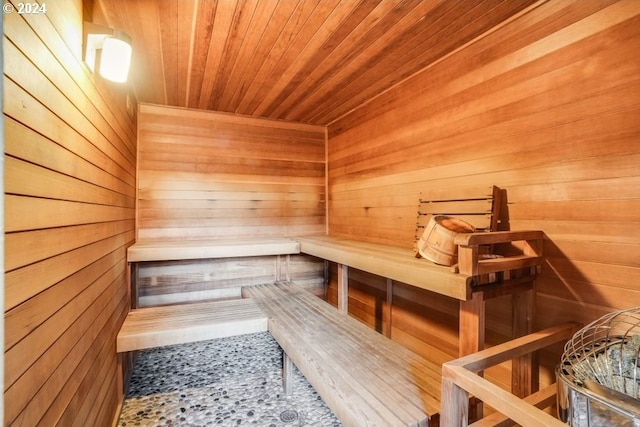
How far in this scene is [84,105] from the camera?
4.30ft

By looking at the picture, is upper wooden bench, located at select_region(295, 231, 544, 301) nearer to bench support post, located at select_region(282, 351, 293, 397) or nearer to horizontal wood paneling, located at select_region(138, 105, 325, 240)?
bench support post, located at select_region(282, 351, 293, 397)

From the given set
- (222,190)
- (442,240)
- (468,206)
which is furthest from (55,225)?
(222,190)

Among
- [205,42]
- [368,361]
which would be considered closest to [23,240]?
[368,361]

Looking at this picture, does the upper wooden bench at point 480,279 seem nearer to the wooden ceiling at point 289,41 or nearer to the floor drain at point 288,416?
the floor drain at point 288,416

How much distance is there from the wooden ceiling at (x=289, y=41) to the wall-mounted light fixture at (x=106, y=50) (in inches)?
13.0

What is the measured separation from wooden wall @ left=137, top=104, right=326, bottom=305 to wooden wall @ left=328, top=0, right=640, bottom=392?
150cm

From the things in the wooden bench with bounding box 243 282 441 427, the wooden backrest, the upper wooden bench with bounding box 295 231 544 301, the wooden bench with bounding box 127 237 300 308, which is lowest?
the wooden bench with bounding box 243 282 441 427

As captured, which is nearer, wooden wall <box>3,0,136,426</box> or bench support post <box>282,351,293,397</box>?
wooden wall <box>3,0,136,426</box>

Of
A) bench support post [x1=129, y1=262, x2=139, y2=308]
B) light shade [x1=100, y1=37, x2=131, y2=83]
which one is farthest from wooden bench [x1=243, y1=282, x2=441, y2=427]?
light shade [x1=100, y1=37, x2=131, y2=83]

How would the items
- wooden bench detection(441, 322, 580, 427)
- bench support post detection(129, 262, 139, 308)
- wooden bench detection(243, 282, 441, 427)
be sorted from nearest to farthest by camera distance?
wooden bench detection(441, 322, 580, 427), wooden bench detection(243, 282, 441, 427), bench support post detection(129, 262, 139, 308)

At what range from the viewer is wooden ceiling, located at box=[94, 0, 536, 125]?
5.35ft

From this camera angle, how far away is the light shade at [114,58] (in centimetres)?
139

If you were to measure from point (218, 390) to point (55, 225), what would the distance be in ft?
6.03

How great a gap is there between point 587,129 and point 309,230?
2.76 m
